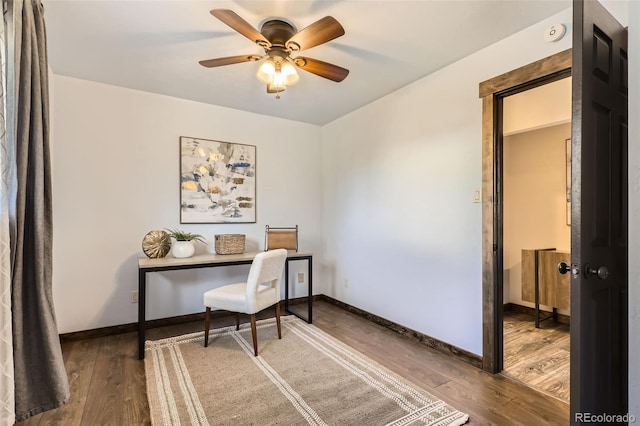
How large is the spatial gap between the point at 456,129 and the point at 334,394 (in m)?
2.17

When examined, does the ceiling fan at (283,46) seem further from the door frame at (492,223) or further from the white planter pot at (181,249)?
the white planter pot at (181,249)

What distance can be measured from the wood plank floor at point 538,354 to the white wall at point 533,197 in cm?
38

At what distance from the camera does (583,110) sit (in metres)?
1.27

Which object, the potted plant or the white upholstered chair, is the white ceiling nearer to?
the potted plant

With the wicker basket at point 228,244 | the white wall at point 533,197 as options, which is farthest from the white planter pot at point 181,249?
the white wall at point 533,197

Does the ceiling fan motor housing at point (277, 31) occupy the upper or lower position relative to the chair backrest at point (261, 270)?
upper

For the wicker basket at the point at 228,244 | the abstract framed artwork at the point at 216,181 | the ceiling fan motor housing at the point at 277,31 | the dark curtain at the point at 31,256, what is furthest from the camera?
the abstract framed artwork at the point at 216,181

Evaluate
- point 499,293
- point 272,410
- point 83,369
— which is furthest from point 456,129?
point 83,369

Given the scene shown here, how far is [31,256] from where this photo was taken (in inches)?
57.4

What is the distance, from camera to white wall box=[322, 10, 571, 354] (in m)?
2.42

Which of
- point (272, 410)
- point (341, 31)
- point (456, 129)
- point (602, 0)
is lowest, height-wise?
point (272, 410)

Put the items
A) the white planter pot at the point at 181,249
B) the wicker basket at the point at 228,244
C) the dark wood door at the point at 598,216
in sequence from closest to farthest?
the dark wood door at the point at 598,216 < the white planter pot at the point at 181,249 < the wicker basket at the point at 228,244

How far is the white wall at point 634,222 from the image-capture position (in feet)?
4.22

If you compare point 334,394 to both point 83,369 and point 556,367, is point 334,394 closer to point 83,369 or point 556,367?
point 556,367
